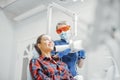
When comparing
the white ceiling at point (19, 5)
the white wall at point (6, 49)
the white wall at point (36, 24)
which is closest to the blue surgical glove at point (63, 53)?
the white wall at point (36, 24)

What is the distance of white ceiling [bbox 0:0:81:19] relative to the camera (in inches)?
97.1

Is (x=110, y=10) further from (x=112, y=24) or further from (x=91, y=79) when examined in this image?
(x=91, y=79)

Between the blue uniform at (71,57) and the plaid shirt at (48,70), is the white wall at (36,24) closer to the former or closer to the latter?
the blue uniform at (71,57)

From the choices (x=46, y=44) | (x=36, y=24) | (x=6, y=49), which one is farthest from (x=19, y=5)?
(x=46, y=44)

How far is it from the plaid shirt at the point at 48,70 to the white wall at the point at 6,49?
5.04ft

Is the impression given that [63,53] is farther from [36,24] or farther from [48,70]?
[36,24]

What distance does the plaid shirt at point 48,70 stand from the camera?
122cm

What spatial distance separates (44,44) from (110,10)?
20.2 inches

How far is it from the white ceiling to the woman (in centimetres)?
103

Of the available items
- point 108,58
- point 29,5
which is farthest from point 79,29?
point 29,5

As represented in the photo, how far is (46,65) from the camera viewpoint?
1274 mm

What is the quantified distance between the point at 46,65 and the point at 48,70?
4 cm

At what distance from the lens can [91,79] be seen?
167cm

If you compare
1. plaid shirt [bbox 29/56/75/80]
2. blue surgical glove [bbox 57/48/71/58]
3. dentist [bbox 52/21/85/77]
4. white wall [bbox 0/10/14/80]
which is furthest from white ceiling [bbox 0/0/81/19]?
plaid shirt [bbox 29/56/75/80]
